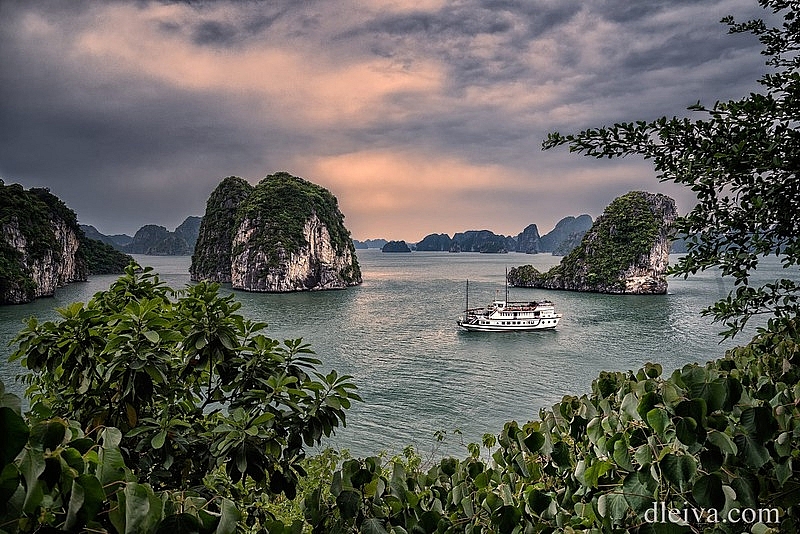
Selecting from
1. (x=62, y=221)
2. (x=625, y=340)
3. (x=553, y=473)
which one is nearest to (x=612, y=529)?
(x=553, y=473)

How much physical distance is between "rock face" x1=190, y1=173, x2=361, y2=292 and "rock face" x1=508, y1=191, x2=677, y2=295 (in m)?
26.1

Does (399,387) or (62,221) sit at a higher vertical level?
(62,221)

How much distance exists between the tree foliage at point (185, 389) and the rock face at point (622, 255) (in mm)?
55086

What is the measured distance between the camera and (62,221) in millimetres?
59656

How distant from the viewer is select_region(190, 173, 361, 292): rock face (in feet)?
196

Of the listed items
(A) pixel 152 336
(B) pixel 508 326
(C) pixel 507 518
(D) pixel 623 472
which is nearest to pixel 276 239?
(B) pixel 508 326

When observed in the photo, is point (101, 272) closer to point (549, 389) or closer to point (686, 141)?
point (549, 389)

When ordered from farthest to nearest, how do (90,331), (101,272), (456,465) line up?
(101,272) → (90,331) → (456,465)

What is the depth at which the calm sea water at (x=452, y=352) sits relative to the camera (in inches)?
625

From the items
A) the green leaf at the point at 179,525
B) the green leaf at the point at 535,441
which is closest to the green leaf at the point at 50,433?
the green leaf at the point at 179,525

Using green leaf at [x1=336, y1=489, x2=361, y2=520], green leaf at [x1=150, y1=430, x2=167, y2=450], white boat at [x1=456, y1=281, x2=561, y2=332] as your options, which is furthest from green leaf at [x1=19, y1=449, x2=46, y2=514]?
white boat at [x1=456, y1=281, x2=561, y2=332]

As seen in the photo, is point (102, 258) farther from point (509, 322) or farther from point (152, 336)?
point (152, 336)

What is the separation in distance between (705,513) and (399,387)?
726 inches

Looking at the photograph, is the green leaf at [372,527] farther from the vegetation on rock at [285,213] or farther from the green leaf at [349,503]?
the vegetation on rock at [285,213]
